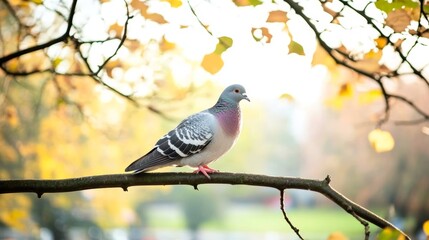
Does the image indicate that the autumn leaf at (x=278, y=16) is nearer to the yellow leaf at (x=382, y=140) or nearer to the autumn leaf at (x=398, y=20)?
the autumn leaf at (x=398, y=20)

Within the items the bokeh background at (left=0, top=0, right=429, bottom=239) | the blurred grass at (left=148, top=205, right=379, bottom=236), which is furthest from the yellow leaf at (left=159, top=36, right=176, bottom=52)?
the blurred grass at (left=148, top=205, right=379, bottom=236)

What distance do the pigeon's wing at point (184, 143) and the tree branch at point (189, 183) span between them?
0.07 m

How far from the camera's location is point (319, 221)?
22.0 m

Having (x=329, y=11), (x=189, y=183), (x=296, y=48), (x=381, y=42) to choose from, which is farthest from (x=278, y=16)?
(x=189, y=183)

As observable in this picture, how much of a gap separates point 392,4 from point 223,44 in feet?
1.74

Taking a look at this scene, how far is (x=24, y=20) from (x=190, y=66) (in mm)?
1121

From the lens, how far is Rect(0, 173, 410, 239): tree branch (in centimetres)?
175

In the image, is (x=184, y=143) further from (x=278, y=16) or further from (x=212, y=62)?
(x=278, y=16)

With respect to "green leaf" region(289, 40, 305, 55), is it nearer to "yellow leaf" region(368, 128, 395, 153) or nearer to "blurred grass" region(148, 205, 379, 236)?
"yellow leaf" region(368, 128, 395, 153)

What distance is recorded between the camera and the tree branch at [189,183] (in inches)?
69.1

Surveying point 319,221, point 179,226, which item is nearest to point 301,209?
point 319,221

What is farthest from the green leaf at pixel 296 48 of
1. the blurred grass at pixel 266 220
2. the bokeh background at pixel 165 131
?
the blurred grass at pixel 266 220

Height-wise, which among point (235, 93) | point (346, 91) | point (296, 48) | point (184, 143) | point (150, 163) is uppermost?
point (346, 91)

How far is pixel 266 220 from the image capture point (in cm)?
2634
